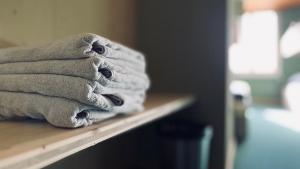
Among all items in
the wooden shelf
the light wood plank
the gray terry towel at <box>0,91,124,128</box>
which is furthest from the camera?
the light wood plank

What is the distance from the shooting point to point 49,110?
62 centimetres

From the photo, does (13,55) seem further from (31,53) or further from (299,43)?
(299,43)

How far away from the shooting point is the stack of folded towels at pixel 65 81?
61 centimetres

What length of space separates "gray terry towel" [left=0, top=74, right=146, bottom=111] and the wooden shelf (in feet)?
0.18

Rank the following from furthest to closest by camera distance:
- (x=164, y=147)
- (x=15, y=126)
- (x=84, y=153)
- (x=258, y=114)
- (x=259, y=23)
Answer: (x=259, y=23) → (x=258, y=114) → (x=164, y=147) → (x=84, y=153) → (x=15, y=126)

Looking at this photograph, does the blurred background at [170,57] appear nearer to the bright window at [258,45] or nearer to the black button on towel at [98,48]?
the black button on towel at [98,48]

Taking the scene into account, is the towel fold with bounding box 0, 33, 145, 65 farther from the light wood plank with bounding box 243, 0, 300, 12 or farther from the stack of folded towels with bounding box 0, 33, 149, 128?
the light wood plank with bounding box 243, 0, 300, 12

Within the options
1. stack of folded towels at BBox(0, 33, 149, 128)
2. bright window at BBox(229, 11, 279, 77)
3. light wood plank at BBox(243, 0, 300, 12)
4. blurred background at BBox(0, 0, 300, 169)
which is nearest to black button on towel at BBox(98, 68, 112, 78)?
stack of folded towels at BBox(0, 33, 149, 128)

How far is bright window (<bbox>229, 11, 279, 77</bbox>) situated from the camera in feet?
14.6

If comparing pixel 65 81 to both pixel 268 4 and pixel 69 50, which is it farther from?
pixel 268 4

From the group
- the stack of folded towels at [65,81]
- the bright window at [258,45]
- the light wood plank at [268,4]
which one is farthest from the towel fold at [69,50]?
the bright window at [258,45]

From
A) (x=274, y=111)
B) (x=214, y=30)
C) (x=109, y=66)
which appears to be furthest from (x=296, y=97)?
(x=109, y=66)

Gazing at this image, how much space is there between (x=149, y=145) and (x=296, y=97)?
3.12 metres

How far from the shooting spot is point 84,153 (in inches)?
41.9
